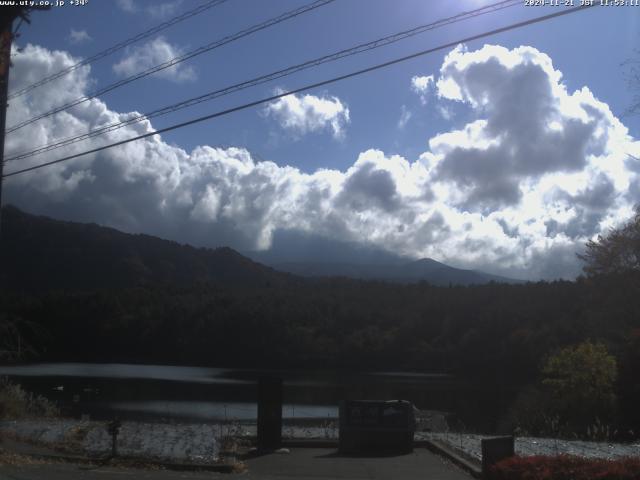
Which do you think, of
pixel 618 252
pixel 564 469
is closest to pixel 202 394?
pixel 618 252

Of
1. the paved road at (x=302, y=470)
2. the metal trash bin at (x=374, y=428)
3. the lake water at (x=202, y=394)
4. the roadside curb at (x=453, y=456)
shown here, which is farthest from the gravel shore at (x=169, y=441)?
the lake water at (x=202, y=394)

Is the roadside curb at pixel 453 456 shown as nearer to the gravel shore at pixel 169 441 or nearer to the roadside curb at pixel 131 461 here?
the gravel shore at pixel 169 441

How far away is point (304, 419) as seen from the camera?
39344 millimetres

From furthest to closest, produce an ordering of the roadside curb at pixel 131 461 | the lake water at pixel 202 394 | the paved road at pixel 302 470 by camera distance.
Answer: the lake water at pixel 202 394 < the roadside curb at pixel 131 461 < the paved road at pixel 302 470

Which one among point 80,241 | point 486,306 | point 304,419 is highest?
point 80,241

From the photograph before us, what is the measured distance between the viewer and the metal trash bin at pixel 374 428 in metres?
19.7

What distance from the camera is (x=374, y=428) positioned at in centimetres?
1972

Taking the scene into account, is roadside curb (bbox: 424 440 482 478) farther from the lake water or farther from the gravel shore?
the lake water

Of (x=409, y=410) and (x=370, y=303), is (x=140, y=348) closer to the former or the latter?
(x=370, y=303)

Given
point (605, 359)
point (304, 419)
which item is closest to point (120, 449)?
point (304, 419)

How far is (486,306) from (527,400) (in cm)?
7525

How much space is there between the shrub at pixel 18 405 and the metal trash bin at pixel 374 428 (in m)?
10.7

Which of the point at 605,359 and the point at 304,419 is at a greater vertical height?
the point at 605,359

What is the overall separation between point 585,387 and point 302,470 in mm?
23188
